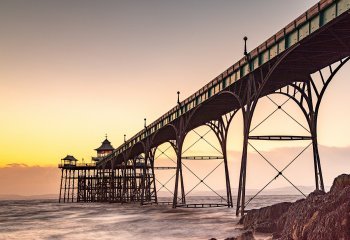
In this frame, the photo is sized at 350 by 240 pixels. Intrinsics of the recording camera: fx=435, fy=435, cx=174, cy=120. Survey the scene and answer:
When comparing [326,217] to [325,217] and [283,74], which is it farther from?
[283,74]

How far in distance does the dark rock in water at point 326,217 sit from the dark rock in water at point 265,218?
4.08 metres

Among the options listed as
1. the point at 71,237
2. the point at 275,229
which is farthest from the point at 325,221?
the point at 71,237

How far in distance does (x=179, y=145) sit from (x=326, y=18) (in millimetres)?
27173

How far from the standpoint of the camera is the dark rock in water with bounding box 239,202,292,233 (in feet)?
74.1

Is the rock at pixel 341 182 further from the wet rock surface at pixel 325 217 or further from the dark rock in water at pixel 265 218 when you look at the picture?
the dark rock in water at pixel 265 218

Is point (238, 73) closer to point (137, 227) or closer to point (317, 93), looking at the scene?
point (317, 93)

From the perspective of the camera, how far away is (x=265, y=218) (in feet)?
80.9

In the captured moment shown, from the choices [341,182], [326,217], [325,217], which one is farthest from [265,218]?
[326,217]

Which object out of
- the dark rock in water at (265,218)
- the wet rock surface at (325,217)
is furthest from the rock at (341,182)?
the dark rock in water at (265,218)

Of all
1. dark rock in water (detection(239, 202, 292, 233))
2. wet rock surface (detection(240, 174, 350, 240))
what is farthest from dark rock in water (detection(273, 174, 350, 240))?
dark rock in water (detection(239, 202, 292, 233))

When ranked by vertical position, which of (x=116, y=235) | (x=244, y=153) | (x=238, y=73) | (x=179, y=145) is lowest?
(x=116, y=235)

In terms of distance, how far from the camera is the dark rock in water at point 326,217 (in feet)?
45.1

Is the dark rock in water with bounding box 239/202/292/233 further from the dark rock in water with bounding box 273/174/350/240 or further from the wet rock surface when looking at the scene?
the dark rock in water with bounding box 273/174/350/240

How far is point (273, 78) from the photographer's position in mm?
31156
